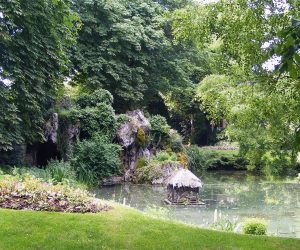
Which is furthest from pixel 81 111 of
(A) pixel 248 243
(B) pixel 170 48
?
(A) pixel 248 243

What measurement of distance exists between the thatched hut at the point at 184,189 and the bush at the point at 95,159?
5.29 metres

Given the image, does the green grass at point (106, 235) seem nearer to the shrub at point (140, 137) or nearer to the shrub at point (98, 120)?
the shrub at point (98, 120)

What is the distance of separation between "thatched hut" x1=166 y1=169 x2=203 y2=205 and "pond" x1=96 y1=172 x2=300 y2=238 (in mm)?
543

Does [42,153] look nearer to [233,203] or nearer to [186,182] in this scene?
[186,182]

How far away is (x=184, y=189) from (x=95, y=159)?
6168 millimetres

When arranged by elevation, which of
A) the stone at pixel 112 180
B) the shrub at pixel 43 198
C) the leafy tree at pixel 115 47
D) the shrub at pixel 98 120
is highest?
the leafy tree at pixel 115 47

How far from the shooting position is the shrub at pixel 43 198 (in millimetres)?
7344

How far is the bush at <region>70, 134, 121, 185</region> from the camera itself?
754 inches

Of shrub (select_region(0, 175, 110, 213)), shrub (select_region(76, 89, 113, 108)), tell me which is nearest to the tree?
shrub (select_region(76, 89, 113, 108))

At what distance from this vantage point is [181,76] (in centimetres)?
2853

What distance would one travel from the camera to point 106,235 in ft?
21.2

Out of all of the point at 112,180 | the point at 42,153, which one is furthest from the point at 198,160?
the point at 42,153

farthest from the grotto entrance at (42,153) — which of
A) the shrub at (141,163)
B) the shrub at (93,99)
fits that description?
the shrub at (141,163)

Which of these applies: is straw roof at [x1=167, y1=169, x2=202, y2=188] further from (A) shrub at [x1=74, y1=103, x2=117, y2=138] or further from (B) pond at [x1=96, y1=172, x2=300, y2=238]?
(A) shrub at [x1=74, y1=103, x2=117, y2=138]
